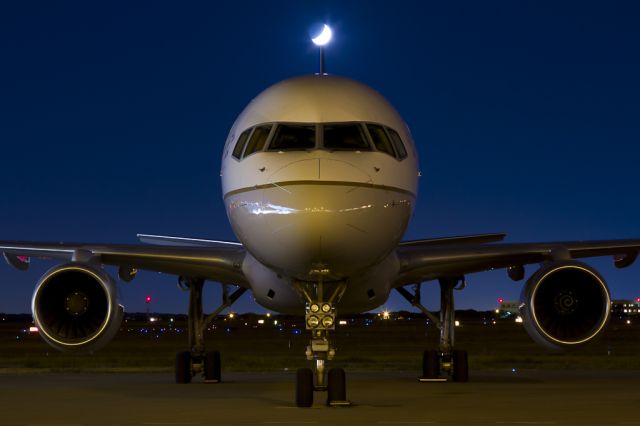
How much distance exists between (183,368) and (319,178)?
359 inches

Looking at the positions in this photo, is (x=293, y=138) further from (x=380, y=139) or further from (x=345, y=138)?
(x=380, y=139)

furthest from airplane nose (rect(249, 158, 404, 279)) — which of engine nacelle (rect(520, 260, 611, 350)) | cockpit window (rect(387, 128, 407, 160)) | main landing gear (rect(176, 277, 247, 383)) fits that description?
main landing gear (rect(176, 277, 247, 383))

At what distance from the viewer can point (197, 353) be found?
70.1ft

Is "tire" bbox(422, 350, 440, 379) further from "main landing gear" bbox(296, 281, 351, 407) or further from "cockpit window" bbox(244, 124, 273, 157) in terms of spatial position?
"cockpit window" bbox(244, 124, 273, 157)

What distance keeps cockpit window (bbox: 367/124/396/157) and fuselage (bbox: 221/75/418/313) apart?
0.02 metres

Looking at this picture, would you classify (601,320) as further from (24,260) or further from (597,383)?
(24,260)

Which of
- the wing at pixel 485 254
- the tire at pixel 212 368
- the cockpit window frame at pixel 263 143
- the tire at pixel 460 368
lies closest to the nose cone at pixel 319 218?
the cockpit window frame at pixel 263 143

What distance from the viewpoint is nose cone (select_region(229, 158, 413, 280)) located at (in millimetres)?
13039

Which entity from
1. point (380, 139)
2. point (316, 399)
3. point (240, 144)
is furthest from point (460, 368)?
point (240, 144)

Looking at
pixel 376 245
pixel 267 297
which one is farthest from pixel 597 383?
pixel 376 245

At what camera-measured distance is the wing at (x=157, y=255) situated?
18578 mm

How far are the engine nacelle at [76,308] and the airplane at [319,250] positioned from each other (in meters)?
0.02

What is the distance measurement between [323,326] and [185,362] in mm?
7202

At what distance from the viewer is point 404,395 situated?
17.2 metres
